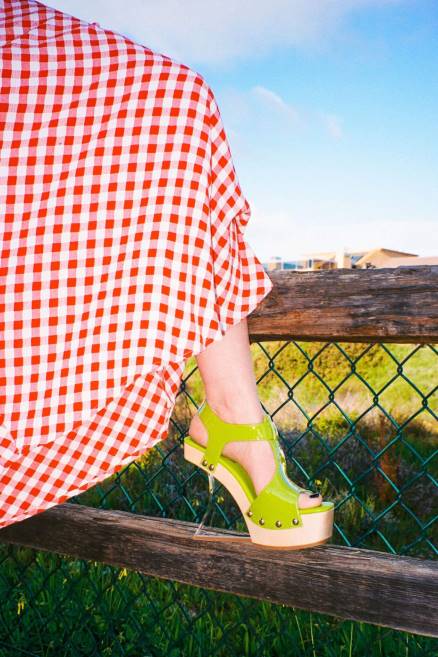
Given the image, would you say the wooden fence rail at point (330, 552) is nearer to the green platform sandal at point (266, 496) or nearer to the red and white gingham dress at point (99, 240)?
the green platform sandal at point (266, 496)

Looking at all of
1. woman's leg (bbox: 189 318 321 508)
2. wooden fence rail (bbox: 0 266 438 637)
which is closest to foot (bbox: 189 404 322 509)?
woman's leg (bbox: 189 318 321 508)

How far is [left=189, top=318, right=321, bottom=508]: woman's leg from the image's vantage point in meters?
1.15

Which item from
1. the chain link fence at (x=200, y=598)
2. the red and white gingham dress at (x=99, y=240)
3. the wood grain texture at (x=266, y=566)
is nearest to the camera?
the red and white gingham dress at (x=99, y=240)

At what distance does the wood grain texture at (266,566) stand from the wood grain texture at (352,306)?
381 mm

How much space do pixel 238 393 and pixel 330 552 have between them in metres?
0.33

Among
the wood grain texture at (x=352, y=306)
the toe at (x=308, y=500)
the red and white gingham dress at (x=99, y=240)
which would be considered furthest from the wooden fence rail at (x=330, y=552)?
the red and white gingham dress at (x=99, y=240)

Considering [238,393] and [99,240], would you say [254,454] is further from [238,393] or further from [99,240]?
[99,240]

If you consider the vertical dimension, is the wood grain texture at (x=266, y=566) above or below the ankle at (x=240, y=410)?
below

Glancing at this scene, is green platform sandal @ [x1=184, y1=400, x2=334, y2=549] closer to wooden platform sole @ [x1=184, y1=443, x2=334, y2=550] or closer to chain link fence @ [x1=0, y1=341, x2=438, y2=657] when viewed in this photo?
wooden platform sole @ [x1=184, y1=443, x2=334, y2=550]

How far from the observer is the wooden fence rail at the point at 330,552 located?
1132 millimetres

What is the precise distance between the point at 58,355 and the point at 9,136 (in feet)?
1.14

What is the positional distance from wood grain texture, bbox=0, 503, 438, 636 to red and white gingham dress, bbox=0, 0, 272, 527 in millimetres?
430

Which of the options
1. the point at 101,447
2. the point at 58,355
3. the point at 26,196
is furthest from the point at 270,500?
the point at 26,196

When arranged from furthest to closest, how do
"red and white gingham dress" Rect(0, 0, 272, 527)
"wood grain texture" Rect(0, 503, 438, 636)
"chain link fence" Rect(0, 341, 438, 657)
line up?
"chain link fence" Rect(0, 341, 438, 657), "wood grain texture" Rect(0, 503, 438, 636), "red and white gingham dress" Rect(0, 0, 272, 527)
